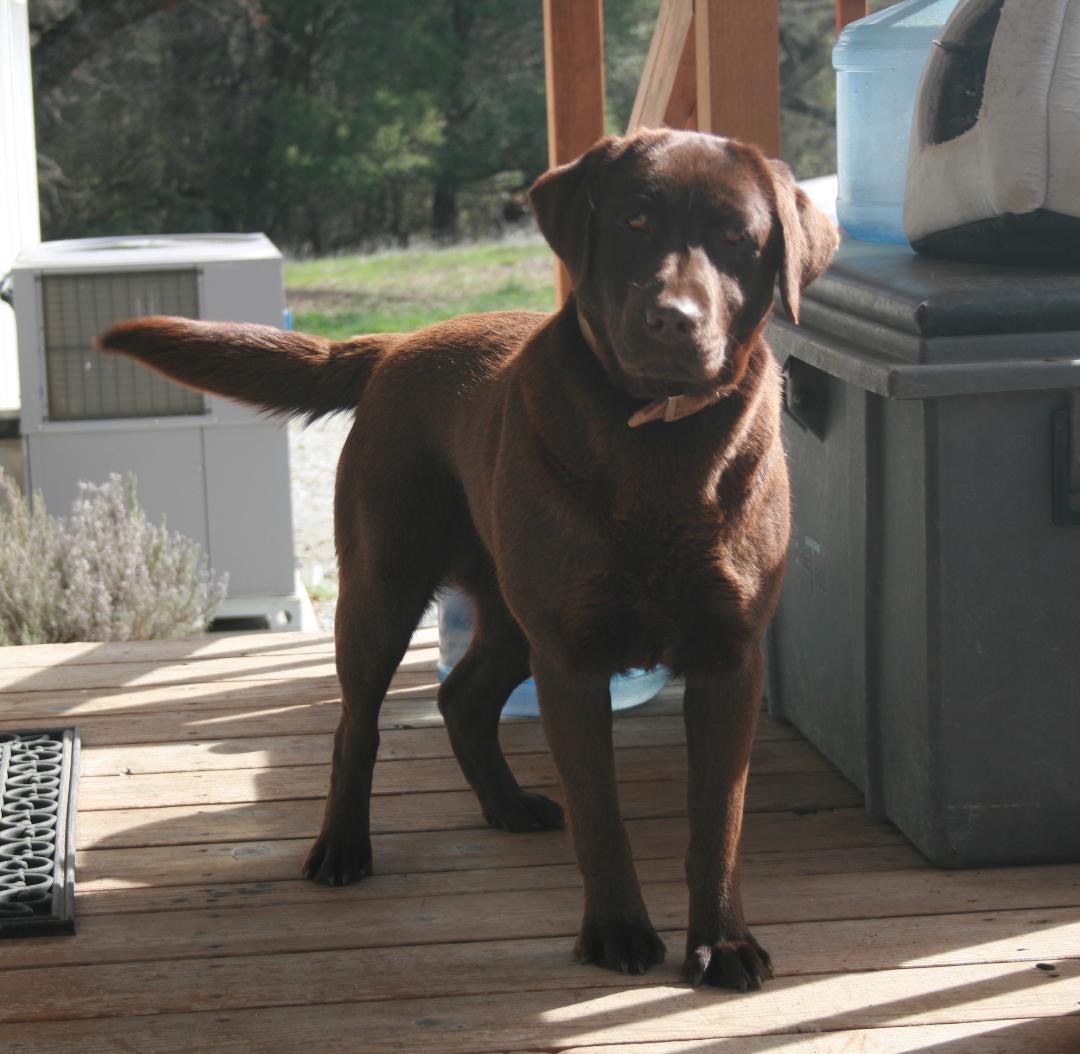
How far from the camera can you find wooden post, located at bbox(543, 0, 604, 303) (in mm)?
4430

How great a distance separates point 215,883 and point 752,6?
209 cm

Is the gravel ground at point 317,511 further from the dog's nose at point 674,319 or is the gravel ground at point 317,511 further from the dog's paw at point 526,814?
the dog's nose at point 674,319

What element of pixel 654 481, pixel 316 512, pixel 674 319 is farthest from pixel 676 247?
pixel 316 512

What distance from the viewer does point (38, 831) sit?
293 centimetres

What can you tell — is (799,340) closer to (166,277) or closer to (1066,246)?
(1066,246)

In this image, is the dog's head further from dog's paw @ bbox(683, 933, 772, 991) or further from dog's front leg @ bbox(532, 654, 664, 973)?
dog's paw @ bbox(683, 933, 772, 991)

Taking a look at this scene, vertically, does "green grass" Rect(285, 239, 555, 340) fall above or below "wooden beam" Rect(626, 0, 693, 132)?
below

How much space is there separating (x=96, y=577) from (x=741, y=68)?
2822 millimetres

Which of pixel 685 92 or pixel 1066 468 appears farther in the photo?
pixel 685 92

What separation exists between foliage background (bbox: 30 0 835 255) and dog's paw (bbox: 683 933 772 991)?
19.6m

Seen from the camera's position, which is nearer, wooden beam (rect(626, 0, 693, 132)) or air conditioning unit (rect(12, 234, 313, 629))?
wooden beam (rect(626, 0, 693, 132))

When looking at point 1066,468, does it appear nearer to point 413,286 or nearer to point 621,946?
point 621,946

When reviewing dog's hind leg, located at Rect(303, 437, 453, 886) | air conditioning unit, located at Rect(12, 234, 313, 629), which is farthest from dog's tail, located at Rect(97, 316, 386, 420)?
air conditioning unit, located at Rect(12, 234, 313, 629)

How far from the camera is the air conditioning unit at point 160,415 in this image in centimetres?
580
